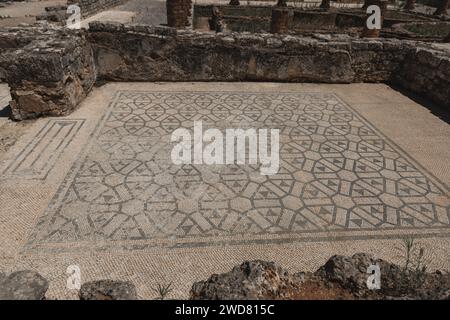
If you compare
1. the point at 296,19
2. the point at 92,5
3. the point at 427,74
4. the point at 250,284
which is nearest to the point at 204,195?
the point at 250,284

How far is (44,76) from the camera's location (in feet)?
14.0

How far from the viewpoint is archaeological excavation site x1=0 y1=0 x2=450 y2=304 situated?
2.11 meters

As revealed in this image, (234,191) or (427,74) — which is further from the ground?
(427,74)

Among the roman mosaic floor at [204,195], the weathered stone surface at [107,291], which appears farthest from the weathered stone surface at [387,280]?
the weathered stone surface at [107,291]

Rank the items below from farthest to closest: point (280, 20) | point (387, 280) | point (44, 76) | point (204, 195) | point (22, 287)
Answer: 1. point (280, 20)
2. point (44, 76)
3. point (204, 195)
4. point (387, 280)
5. point (22, 287)

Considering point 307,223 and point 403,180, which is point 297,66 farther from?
point 307,223

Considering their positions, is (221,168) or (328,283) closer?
(328,283)

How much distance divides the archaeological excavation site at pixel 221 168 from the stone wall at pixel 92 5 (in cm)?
629

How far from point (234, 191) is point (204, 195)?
1.04ft

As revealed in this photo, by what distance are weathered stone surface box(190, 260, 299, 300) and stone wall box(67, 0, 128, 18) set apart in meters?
12.3

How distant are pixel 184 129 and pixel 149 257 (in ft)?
7.23

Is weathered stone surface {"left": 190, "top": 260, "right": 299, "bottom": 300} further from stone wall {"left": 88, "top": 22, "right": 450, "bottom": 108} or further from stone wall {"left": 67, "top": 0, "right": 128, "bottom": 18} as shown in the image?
stone wall {"left": 67, "top": 0, "right": 128, "bottom": 18}

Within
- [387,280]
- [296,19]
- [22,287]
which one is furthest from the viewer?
[296,19]

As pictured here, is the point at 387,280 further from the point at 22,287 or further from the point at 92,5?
the point at 92,5
